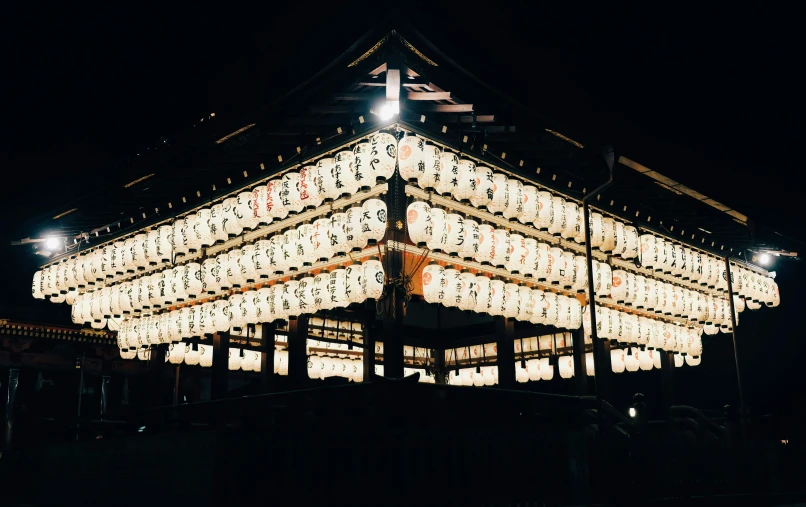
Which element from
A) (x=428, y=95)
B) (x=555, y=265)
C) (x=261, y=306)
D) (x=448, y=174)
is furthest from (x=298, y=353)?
(x=428, y=95)

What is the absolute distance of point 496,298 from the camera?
39.4 feet

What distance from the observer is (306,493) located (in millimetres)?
8203

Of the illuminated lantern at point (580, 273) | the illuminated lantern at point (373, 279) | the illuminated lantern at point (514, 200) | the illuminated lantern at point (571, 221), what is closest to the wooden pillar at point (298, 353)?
the illuminated lantern at point (373, 279)

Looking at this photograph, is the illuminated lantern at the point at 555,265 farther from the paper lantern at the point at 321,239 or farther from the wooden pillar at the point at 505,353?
the paper lantern at the point at 321,239

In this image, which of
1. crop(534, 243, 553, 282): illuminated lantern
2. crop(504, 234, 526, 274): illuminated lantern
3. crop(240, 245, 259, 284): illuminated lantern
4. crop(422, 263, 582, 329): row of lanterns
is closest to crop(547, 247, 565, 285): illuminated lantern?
crop(534, 243, 553, 282): illuminated lantern

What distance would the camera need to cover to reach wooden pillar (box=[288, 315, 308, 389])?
479 inches

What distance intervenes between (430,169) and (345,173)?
1.40 metres

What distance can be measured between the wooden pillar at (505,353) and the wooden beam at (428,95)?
4571 mm

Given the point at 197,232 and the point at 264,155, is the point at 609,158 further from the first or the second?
the point at 197,232

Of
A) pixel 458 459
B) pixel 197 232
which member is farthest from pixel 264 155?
pixel 458 459

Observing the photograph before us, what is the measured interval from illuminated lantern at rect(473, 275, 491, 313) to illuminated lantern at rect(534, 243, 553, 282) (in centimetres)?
128

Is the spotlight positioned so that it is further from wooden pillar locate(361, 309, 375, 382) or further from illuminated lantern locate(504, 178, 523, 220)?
illuminated lantern locate(504, 178, 523, 220)

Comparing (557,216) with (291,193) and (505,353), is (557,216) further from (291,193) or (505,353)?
(291,193)

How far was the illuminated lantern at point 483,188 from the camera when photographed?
11.0 metres
